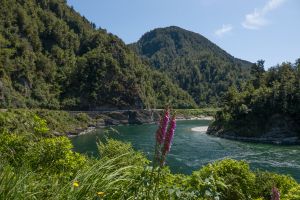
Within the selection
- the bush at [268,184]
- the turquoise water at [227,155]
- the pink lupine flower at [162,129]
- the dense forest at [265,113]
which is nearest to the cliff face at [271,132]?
the dense forest at [265,113]

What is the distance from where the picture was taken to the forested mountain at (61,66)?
119 meters

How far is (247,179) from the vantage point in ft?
56.3

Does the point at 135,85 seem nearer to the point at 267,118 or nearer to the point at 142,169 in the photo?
the point at 267,118

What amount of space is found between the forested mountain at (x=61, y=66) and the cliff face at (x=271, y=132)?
53907 millimetres

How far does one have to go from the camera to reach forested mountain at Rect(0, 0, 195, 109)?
119 metres

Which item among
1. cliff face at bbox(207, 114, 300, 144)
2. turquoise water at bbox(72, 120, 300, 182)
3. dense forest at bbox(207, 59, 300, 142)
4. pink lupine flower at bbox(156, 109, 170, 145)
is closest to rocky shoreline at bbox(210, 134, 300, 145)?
cliff face at bbox(207, 114, 300, 144)

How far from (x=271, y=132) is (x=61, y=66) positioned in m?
95.5

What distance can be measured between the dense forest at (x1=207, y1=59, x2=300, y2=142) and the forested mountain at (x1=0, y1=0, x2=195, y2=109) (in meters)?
52.4

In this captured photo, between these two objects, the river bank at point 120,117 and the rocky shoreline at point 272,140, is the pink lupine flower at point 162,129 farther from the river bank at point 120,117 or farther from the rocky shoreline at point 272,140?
the river bank at point 120,117

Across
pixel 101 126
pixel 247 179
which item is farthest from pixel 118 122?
pixel 247 179

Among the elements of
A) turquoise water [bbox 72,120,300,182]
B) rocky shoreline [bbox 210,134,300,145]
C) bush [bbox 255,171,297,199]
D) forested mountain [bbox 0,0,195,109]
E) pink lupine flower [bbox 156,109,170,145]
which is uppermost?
forested mountain [bbox 0,0,195,109]

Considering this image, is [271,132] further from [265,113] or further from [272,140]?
[265,113]

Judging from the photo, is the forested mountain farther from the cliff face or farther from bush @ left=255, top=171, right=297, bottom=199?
bush @ left=255, top=171, right=297, bottom=199

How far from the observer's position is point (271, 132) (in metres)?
77.2
